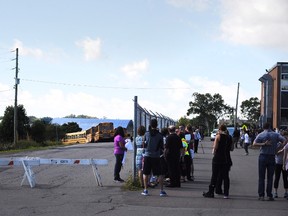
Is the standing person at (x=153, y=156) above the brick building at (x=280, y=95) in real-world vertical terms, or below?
below

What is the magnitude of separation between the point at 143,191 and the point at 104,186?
184 centimetres

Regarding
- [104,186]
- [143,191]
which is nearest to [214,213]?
[143,191]

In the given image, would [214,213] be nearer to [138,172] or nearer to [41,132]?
[138,172]

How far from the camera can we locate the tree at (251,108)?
354 feet

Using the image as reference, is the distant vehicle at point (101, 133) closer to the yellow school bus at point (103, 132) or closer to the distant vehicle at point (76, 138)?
the yellow school bus at point (103, 132)

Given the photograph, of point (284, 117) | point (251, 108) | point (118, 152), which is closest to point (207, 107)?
point (251, 108)

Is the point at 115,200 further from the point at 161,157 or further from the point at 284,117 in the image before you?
the point at 284,117

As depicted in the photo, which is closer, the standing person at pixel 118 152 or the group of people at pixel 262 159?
the group of people at pixel 262 159

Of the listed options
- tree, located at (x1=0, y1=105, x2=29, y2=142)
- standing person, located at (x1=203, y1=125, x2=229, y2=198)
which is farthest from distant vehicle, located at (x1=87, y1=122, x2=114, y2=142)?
standing person, located at (x1=203, y1=125, x2=229, y2=198)

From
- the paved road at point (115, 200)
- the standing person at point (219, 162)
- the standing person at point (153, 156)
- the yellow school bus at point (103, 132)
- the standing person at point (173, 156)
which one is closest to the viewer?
the paved road at point (115, 200)

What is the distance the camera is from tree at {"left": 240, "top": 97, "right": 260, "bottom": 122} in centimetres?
10788

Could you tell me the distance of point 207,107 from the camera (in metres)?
104

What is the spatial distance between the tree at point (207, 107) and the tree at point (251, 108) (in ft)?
25.4

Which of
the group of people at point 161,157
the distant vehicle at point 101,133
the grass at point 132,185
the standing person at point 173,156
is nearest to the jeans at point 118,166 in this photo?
the group of people at point 161,157
